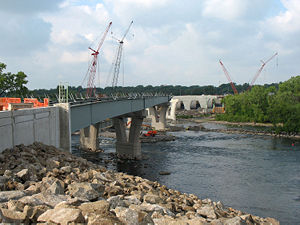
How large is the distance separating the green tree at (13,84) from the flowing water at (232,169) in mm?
15512

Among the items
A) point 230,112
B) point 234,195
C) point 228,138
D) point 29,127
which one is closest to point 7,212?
point 29,127

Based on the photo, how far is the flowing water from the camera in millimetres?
29766

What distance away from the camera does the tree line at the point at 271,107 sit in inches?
3385

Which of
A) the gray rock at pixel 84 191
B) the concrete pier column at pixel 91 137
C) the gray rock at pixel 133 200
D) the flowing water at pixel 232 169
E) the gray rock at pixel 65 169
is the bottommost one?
the flowing water at pixel 232 169

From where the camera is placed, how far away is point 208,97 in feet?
577

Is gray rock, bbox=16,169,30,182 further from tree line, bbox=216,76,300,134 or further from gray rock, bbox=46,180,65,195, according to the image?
tree line, bbox=216,76,300,134

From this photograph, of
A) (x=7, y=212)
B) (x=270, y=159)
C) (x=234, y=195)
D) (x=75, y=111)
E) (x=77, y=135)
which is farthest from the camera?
(x=77, y=135)

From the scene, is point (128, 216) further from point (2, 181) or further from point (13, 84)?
point (13, 84)

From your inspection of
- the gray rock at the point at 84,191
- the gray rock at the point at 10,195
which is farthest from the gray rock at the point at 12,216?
the gray rock at the point at 84,191

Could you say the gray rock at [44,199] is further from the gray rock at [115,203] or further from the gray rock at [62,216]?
the gray rock at [115,203]

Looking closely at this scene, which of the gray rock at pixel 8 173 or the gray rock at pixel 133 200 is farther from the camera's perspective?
the gray rock at pixel 133 200

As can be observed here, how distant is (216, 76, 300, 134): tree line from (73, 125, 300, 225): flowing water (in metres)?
16.1

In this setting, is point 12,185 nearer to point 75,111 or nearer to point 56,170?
point 56,170

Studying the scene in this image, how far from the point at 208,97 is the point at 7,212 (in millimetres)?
171864
